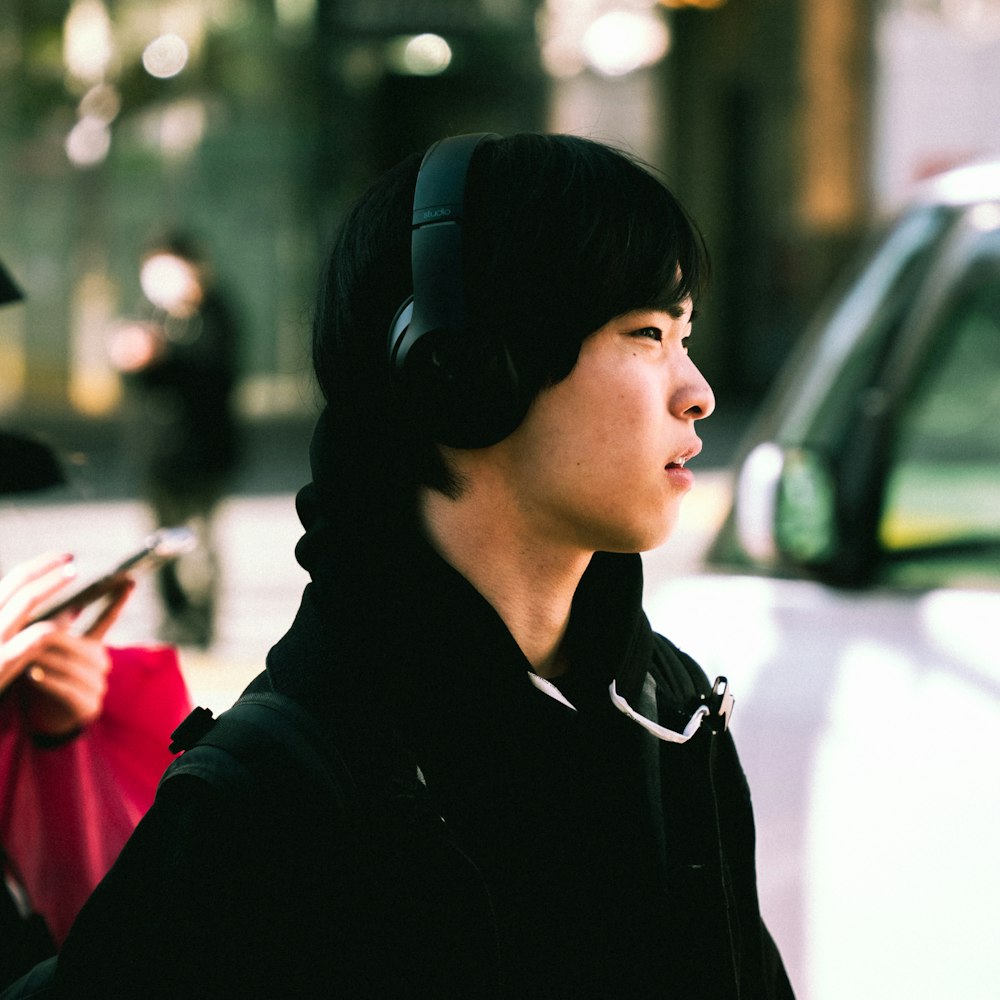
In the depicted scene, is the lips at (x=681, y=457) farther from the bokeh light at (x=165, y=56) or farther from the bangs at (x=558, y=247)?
the bokeh light at (x=165, y=56)

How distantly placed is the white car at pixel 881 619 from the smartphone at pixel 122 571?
3.76 ft

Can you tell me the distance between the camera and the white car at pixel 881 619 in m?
2.39

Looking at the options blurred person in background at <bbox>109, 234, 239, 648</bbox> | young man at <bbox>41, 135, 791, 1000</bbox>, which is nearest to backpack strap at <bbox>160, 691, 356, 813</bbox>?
young man at <bbox>41, 135, 791, 1000</bbox>

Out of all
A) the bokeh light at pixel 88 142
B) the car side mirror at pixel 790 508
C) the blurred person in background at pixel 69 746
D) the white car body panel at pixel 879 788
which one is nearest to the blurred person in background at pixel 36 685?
the blurred person in background at pixel 69 746

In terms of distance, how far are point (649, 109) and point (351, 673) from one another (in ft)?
54.6

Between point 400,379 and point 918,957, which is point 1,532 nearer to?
point 918,957

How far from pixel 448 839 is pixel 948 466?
6.61 feet

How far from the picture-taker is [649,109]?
1722 cm

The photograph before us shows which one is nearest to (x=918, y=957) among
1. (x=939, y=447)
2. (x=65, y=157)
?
(x=939, y=447)

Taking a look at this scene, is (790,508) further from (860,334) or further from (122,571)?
(122,571)

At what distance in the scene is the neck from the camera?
→ 54.9 inches

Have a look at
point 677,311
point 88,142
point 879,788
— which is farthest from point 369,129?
point 677,311

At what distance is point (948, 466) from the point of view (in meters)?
2.99

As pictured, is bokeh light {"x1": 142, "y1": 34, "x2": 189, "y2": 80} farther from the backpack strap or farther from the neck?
the backpack strap
